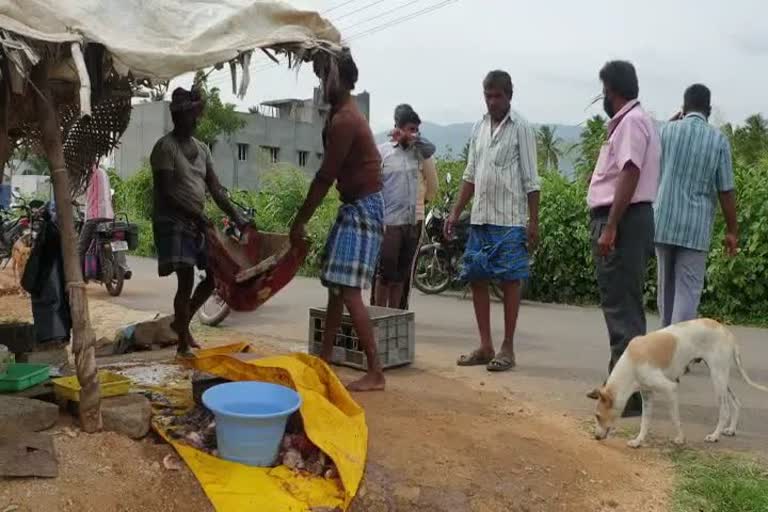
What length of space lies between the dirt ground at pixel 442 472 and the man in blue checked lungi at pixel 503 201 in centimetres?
130

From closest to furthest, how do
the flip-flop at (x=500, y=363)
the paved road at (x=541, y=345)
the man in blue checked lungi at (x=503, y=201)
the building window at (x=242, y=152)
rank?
the paved road at (x=541, y=345)
the man in blue checked lungi at (x=503, y=201)
the flip-flop at (x=500, y=363)
the building window at (x=242, y=152)

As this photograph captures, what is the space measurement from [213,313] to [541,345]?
10.5 ft

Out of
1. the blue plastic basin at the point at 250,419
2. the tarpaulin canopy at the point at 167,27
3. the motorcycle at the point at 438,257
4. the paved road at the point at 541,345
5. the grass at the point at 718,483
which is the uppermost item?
the tarpaulin canopy at the point at 167,27

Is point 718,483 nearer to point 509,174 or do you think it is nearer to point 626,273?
point 626,273

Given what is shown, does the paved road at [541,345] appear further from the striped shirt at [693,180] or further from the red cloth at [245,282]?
the red cloth at [245,282]

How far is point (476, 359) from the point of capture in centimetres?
570

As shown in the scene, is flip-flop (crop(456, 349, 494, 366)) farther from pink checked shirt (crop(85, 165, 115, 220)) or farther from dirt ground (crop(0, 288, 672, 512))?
pink checked shirt (crop(85, 165, 115, 220))

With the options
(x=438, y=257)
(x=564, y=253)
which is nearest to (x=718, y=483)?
(x=564, y=253)

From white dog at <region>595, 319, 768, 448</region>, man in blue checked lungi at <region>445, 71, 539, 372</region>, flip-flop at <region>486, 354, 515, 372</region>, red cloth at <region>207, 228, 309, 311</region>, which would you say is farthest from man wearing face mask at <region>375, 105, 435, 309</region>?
white dog at <region>595, 319, 768, 448</region>

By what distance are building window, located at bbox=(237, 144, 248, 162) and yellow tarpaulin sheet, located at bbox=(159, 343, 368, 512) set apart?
37160mm

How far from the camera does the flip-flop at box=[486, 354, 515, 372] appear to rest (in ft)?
18.1

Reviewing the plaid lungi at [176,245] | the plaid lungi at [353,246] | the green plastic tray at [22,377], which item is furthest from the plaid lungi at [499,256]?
the green plastic tray at [22,377]

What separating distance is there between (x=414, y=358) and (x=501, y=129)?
6.35 feet

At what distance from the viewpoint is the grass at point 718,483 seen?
131 inches
